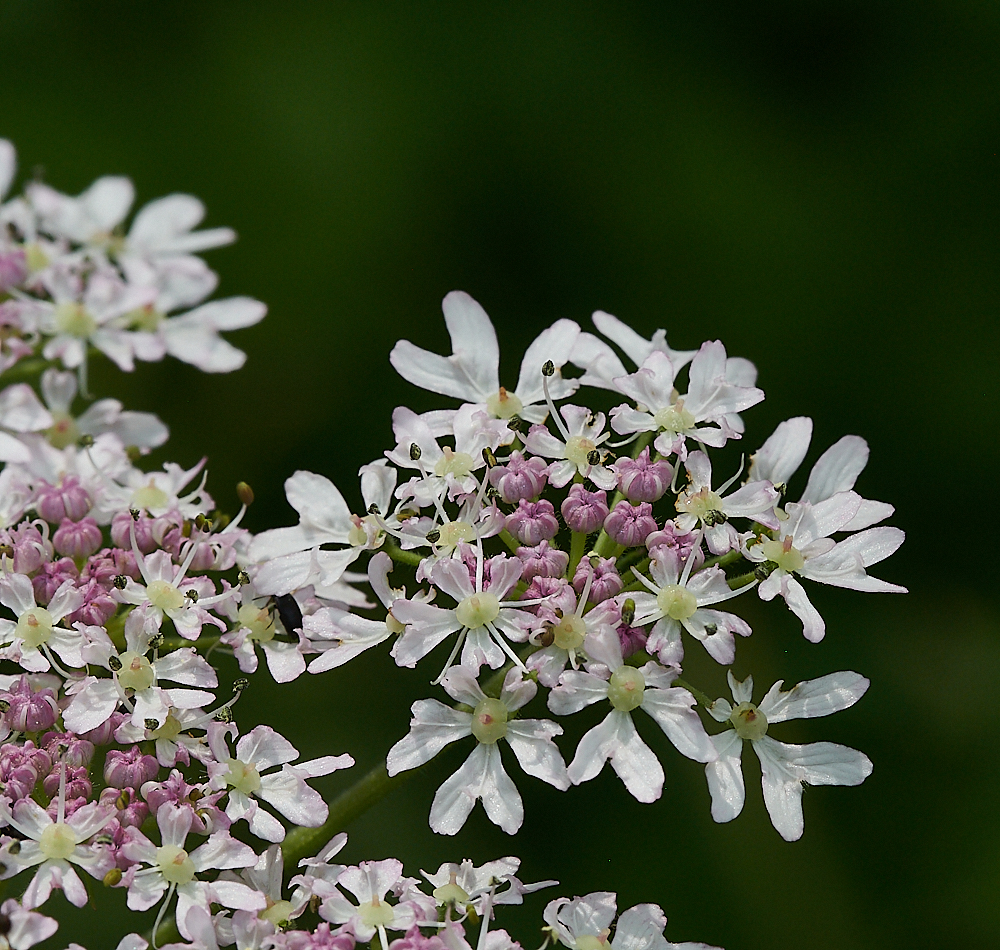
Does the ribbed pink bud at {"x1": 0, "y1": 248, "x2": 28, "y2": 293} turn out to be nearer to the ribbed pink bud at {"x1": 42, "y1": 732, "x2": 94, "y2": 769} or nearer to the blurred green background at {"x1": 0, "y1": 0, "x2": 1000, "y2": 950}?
the blurred green background at {"x1": 0, "y1": 0, "x2": 1000, "y2": 950}

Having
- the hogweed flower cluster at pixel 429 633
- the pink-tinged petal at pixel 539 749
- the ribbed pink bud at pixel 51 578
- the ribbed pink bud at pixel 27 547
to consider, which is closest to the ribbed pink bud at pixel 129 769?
the hogweed flower cluster at pixel 429 633

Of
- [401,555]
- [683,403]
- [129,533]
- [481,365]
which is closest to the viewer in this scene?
[401,555]

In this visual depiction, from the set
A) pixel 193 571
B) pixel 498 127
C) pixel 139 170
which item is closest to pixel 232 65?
pixel 139 170

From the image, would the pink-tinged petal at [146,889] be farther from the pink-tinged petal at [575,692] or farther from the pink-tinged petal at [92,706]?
the pink-tinged petal at [575,692]

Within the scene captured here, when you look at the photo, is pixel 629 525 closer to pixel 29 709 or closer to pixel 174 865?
pixel 174 865

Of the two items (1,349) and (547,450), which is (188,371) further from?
(547,450)

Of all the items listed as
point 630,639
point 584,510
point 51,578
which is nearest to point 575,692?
point 630,639
